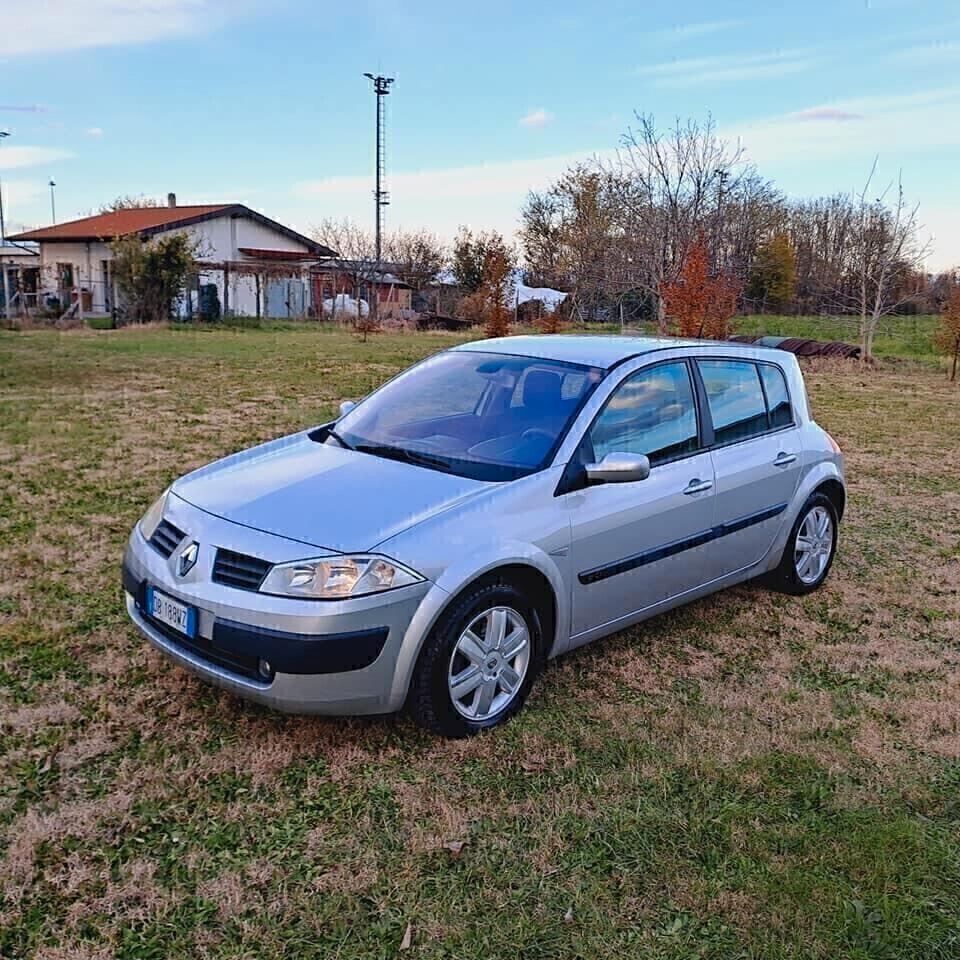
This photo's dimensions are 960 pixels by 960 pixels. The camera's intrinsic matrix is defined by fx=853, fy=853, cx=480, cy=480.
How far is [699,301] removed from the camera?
1938cm

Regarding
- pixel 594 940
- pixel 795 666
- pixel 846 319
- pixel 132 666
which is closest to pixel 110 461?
pixel 132 666

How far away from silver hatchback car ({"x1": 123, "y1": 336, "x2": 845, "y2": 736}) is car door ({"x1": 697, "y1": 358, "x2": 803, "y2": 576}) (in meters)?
0.01

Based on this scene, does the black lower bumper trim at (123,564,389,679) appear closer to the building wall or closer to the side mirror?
the side mirror

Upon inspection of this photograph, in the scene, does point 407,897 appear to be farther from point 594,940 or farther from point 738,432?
point 738,432

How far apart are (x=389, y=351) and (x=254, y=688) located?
19.2m

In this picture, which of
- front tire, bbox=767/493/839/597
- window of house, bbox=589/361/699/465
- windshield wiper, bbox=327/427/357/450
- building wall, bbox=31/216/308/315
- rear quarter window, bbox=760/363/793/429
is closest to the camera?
window of house, bbox=589/361/699/465

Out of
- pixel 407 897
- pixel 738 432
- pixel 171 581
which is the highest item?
pixel 738 432

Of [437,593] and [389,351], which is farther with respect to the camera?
[389,351]

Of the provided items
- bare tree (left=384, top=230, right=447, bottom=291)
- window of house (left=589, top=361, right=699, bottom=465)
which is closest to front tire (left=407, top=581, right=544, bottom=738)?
window of house (left=589, top=361, right=699, bottom=465)

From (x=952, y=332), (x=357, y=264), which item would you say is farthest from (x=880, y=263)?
(x=357, y=264)

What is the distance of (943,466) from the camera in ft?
30.8

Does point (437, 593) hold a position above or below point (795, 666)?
above

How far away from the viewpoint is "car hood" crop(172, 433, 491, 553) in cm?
315

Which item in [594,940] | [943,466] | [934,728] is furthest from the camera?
[943,466]
